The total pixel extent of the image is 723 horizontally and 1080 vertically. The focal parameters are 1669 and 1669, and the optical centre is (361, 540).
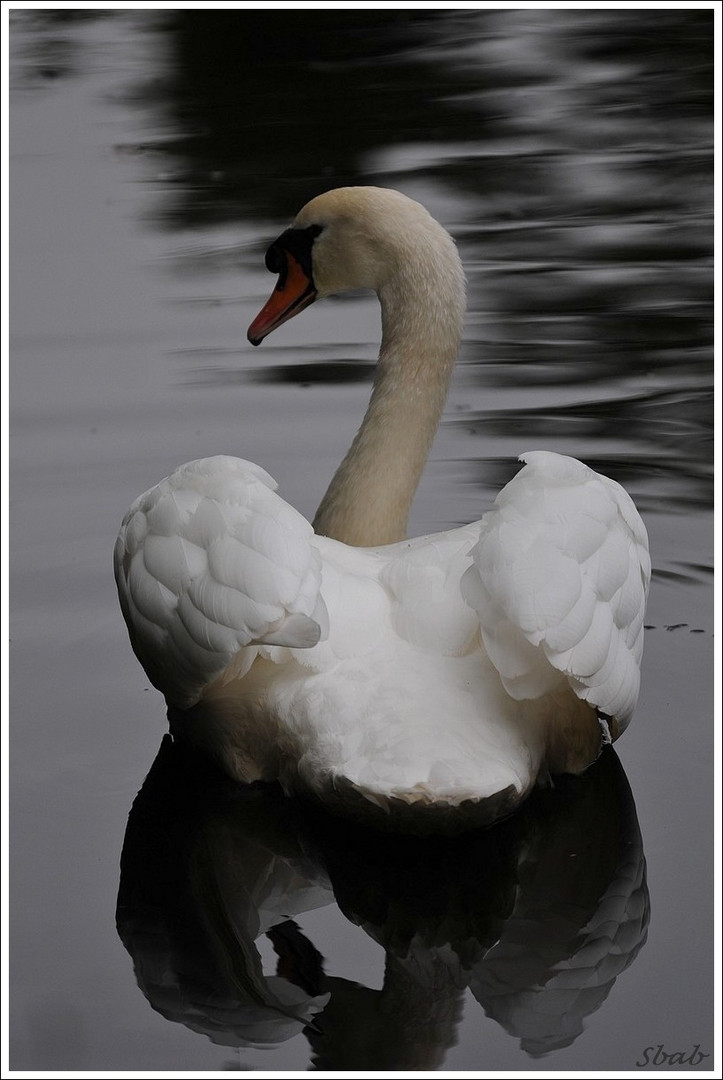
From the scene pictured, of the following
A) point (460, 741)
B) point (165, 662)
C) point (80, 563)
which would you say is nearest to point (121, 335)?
point (80, 563)

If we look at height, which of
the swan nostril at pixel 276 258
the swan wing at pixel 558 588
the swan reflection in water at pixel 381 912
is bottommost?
the swan reflection in water at pixel 381 912

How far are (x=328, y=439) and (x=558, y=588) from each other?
2884 millimetres

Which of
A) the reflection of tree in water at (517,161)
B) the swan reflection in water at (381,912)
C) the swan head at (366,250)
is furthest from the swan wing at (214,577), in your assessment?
the reflection of tree in water at (517,161)

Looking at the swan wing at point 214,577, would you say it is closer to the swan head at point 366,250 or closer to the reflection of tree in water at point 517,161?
the swan head at point 366,250

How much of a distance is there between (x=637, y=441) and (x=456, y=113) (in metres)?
5.65

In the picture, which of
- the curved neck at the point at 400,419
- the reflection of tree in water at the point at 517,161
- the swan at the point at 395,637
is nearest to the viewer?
the swan at the point at 395,637

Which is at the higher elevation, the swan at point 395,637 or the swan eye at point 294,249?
the swan eye at point 294,249

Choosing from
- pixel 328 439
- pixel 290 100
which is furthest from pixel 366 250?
pixel 290 100

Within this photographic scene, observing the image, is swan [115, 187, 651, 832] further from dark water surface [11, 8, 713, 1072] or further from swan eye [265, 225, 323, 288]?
→ swan eye [265, 225, 323, 288]

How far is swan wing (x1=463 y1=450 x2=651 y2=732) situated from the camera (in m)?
3.83

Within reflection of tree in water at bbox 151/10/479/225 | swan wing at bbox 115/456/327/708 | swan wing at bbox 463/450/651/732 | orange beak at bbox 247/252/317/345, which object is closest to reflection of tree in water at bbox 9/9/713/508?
reflection of tree in water at bbox 151/10/479/225

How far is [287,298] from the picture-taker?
568 cm

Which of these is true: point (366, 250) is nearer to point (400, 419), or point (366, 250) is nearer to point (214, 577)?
point (400, 419)

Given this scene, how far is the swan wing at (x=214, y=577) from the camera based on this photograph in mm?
3859
